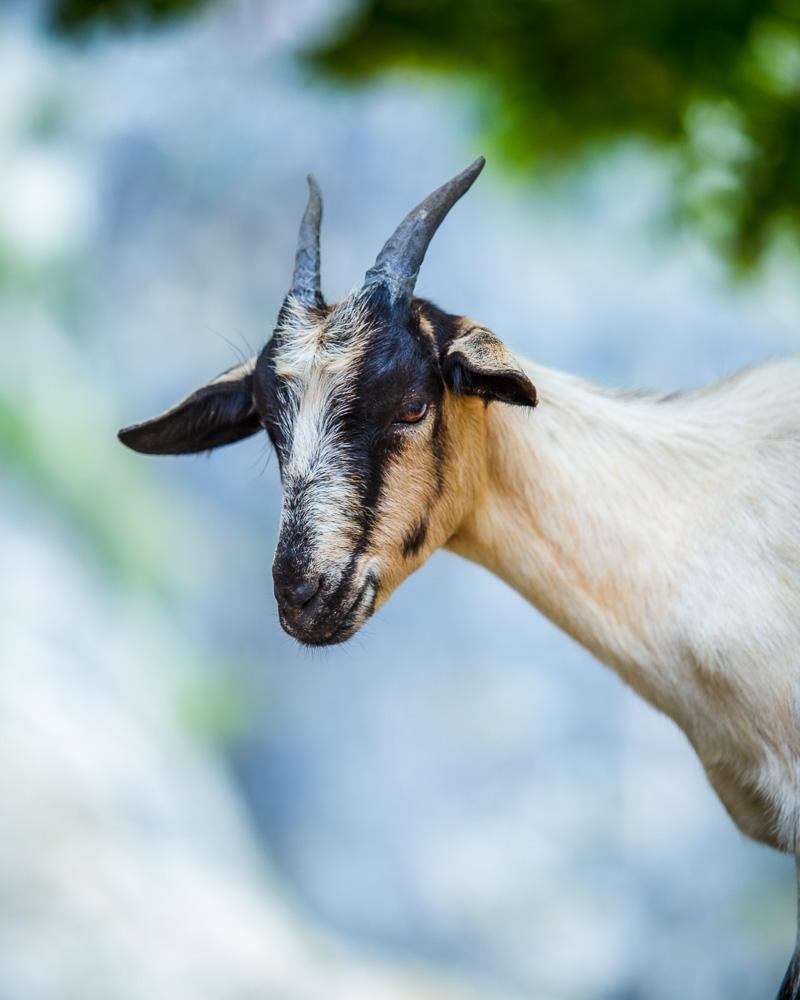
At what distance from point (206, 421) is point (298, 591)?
78 centimetres

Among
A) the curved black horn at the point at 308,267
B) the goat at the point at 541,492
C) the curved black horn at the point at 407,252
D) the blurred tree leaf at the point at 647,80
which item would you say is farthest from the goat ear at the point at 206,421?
the blurred tree leaf at the point at 647,80

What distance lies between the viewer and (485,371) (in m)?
2.50

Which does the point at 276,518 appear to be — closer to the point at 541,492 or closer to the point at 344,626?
the point at 541,492

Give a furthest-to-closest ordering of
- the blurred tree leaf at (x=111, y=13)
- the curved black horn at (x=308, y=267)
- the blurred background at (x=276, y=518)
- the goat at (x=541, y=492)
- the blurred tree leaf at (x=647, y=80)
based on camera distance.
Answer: the blurred tree leaf at (x=111, y=13), the blurred tree leaf at (x=647, y=80), the blurred background at (x=276, y=518), the curved black horn at (x=308, y=267), the goat at (x=541, y=492)

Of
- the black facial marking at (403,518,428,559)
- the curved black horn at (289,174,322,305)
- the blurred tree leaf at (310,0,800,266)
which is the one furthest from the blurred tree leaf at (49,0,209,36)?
the black facial marking at (403,518,428,559)

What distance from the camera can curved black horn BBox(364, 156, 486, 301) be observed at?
267 centimetres

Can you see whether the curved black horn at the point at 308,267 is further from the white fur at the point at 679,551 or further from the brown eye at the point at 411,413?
the white fur at the point at 679,551

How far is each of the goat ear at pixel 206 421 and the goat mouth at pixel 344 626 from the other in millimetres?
714

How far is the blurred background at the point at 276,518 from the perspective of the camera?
674 centimetres

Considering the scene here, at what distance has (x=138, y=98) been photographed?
8125 millimetres

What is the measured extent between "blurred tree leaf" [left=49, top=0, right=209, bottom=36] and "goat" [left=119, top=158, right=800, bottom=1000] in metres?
5.83

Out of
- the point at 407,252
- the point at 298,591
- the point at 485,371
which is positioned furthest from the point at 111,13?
the point at 298,591

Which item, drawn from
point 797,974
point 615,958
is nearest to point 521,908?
point 615,958

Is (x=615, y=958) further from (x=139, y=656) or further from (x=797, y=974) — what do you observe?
(x=797, y=974)
